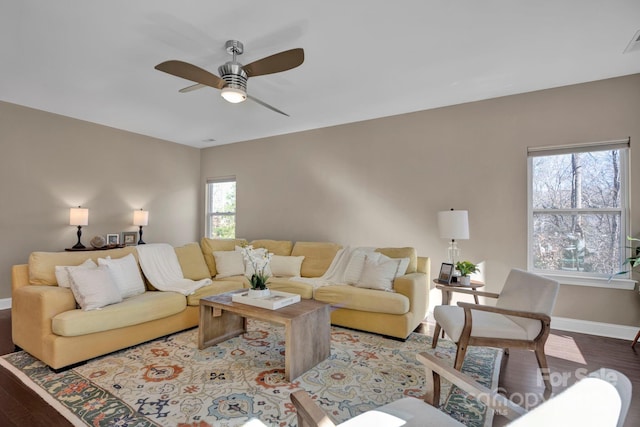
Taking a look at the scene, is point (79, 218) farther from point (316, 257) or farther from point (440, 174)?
point (440, 174)

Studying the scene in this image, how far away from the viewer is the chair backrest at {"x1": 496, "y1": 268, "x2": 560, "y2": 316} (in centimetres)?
219

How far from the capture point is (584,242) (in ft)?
11.6

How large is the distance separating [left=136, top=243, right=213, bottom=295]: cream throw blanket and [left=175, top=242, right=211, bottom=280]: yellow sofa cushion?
120mm

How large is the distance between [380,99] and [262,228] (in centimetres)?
316

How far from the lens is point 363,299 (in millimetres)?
3328

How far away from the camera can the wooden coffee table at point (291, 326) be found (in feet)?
7.89

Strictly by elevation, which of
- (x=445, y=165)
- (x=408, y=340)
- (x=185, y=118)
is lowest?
(x=408, y=340)

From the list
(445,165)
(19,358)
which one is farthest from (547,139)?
(19,358)

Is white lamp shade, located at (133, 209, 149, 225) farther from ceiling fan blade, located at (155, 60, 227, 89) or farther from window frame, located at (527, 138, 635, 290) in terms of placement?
window frame, located at (527, 138, 635, 290)

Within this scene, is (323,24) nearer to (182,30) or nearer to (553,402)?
(182,30)

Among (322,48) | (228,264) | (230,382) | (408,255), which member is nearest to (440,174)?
(408,255)

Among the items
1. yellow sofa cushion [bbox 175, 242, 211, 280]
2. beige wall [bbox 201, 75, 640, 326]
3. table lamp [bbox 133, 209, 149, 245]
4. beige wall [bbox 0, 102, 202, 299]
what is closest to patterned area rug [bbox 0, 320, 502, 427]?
yellow sofa cushion [bbox 175, 242, 211, 280]

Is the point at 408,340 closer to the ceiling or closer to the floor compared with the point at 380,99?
closer to the floor

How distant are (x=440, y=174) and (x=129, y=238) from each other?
5217 millimetres
